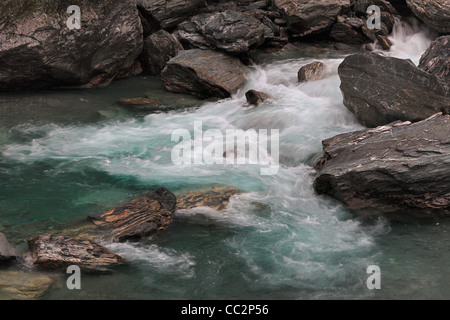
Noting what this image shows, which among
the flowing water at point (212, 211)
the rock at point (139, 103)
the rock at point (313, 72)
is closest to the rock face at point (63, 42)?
the flowing water at point (212, 211)

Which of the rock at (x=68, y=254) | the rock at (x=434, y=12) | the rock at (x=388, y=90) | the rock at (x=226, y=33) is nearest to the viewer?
the rock at (x=68, y=254)

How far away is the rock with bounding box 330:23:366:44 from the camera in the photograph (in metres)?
17.5

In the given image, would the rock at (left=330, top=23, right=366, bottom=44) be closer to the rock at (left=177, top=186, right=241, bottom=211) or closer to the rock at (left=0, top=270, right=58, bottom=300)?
the rock at (left=177, top=186, right=241, bottom=211)

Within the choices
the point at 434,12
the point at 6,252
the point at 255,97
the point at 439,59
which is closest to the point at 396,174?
the point at 439,59

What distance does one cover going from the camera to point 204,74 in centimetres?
1459

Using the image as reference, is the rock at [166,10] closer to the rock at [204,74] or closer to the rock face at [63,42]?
the rock face at [63,42]

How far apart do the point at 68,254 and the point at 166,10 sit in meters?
11.1

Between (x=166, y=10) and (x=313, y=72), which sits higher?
(x=166, y=10)

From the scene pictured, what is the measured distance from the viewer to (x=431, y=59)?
1286 cm

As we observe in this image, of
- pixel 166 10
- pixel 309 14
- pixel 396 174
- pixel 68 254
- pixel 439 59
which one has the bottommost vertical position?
pixel 68 254

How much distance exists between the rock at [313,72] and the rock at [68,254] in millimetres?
8684

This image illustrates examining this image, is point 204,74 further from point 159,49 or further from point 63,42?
point 63,42

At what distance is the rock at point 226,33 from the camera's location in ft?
50.3

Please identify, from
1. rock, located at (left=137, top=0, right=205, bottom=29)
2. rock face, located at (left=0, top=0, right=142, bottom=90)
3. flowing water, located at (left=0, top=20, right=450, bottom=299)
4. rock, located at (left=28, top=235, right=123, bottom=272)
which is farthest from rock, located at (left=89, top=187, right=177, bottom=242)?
rock, located at (left=137, top=0, right=205, bottom=29)
